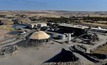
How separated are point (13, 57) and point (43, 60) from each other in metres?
4.74

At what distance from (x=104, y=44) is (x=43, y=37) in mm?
14782

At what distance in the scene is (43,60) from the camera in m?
26.7

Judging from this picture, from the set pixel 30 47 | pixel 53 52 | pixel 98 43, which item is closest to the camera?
pixel 53 52

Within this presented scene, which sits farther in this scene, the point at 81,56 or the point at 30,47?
the point at 30,47

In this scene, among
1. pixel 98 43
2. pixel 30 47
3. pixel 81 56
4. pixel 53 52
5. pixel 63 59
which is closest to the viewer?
pixel 81 56

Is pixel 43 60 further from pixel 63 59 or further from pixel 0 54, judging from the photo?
pixel 0 54

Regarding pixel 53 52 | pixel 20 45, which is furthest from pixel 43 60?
pixel 20 45

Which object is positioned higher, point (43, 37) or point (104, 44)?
point (43, 37)

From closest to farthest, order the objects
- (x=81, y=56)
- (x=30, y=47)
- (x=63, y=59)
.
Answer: (x=81, y=56)
(x=63, y=59)
(x=30, y=47)

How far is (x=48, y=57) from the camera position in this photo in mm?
27906

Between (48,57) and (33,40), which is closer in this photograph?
(48,57)

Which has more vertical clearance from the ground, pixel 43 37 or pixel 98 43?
pixel 43 37

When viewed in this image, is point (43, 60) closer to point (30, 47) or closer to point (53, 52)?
point (53, 52)

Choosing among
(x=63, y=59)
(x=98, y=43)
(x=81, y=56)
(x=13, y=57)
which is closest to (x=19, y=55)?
(x=13, y=57)
